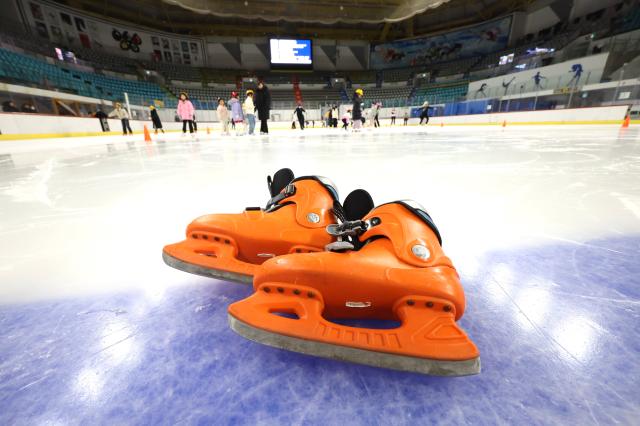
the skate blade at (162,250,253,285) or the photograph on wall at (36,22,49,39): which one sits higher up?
the photograph on wall at (36,22,49,39)

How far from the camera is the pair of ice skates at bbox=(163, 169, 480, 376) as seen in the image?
1.54 feet

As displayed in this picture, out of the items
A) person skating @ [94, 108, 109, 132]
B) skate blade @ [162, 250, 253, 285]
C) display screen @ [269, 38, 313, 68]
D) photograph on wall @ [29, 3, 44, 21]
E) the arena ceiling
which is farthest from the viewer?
display screen @ [269, 38, 313, 68]

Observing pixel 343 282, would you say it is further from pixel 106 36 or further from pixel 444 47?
pixel 444 47

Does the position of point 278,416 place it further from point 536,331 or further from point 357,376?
point 536,331


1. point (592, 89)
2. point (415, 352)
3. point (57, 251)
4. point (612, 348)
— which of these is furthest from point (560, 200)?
point (592, 89)

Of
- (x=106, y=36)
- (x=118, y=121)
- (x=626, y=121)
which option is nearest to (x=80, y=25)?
(x=106, y=36)

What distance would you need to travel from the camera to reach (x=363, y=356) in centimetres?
47

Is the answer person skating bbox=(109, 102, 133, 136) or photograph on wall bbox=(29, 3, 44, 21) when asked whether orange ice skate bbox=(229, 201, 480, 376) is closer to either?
person skating bbox=(109, 102, 133, 136)

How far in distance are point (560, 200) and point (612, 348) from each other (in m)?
1.21

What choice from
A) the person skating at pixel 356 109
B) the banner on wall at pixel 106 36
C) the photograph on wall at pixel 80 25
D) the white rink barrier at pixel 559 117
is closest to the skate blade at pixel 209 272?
the person skating at pixel 356 109

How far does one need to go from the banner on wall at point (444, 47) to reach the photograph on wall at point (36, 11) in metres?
22.4

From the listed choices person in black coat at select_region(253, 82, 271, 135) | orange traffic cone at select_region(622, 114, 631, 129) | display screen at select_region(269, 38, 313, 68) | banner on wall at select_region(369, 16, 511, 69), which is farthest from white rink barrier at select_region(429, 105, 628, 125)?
display screen at select_region(269, 38, 313, 68)

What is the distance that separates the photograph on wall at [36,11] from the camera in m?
14.6

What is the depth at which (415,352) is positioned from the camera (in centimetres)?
45
